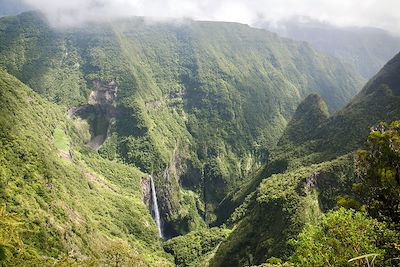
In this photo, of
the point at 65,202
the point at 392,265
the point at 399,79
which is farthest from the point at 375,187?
the point at 399,79

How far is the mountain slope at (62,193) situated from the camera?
93.6 metres

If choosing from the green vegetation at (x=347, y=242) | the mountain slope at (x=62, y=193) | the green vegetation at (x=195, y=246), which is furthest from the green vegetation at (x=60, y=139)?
the green vegetation at (x=347, y=242)

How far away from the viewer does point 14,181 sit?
334 feet

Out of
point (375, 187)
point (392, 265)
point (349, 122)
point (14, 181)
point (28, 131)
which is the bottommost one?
point (392, 265)

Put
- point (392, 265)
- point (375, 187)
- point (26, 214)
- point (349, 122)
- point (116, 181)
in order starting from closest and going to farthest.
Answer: point (392, 265) < point (375, 187) < point (26, 214) < point (349, 122) < point (116, 181)

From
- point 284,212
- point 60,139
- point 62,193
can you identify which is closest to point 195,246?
point 284,212

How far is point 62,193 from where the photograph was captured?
118562 millimetres

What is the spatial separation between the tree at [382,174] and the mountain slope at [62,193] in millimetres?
39541

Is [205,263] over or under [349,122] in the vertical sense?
under

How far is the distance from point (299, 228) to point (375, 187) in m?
70.3

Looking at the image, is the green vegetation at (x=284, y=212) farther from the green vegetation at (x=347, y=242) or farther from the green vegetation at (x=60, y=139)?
the green vegetation at (x=347, y=242)

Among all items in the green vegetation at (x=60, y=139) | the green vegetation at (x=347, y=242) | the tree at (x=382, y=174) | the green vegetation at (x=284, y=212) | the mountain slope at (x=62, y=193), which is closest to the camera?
the green vegetation at (x=347, y=242)

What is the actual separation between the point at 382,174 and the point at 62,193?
98.4m

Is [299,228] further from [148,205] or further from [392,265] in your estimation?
[148,205]
